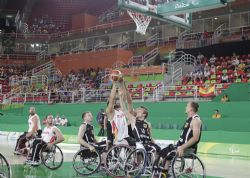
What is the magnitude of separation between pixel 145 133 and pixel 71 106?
1597 cm

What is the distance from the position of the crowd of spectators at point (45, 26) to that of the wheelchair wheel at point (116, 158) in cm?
3614

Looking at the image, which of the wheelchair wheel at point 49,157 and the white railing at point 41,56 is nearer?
the wheelchair wheel at point 49,157

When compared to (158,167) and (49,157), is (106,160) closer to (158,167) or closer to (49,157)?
(158,167)

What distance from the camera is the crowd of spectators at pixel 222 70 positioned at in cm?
2075

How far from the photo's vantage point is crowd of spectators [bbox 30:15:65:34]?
4306 cm

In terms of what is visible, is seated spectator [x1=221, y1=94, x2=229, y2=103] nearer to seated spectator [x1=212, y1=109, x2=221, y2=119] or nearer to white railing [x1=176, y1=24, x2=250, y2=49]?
seated spectator [x1=212, y1=109, x2=221, y2=119]

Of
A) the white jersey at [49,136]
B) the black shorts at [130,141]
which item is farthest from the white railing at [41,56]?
the black shorts at [130,141]

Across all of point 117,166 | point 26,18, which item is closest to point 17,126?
point 117,166

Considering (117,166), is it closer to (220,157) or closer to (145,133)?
(145,133)

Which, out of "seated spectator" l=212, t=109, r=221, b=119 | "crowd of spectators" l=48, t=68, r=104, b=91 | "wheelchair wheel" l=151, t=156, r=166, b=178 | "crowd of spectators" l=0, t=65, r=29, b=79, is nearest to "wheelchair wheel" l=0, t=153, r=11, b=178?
"wheelchair wheel" l=151, t=156, r=166, b=178

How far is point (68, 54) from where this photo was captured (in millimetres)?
35469

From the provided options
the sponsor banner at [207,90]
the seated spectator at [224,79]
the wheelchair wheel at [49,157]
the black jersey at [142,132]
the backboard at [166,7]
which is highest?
the backboard at [166,7]

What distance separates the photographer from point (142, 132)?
26.3ft

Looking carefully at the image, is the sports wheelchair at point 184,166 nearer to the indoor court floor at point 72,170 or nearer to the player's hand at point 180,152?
the player's hand at point 180,152
